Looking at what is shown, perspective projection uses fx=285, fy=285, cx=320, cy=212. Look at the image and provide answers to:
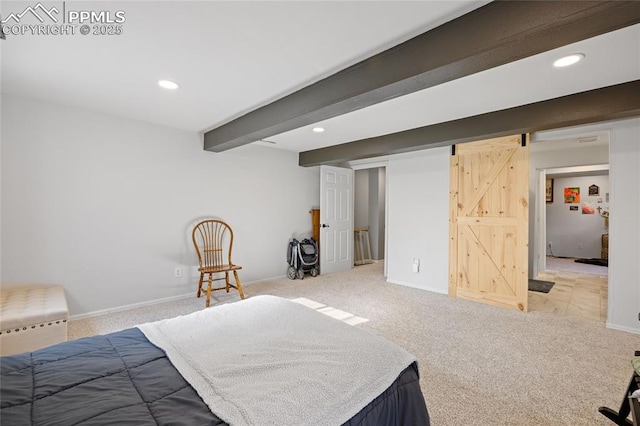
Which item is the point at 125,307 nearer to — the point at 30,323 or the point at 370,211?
the point at 30,323

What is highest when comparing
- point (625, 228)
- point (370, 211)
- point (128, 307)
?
point (370, 211)

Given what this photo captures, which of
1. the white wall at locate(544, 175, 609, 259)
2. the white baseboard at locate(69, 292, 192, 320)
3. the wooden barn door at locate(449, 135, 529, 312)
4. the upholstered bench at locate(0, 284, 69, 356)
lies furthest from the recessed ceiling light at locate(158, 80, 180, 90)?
the white wall at locate(544, 175, 609, 259)

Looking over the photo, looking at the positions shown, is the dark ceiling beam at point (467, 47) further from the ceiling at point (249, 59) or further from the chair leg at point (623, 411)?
the chair leg at point (623, 411)

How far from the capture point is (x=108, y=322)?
3.07 m

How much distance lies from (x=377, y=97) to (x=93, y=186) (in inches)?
128

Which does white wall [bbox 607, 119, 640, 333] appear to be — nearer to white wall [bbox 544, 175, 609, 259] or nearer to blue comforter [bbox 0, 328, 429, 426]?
blue comforter [bbox 0, 328, 429, 426]

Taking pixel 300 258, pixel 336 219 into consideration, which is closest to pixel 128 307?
pixel 300 258

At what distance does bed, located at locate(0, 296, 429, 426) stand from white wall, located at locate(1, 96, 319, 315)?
92.9 inches

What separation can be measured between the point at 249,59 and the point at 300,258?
3.55 meters

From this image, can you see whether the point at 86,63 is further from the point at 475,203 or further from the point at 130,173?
the point at 475,203

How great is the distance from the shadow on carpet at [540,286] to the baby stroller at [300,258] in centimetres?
360

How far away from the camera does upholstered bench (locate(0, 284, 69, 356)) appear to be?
2117mm

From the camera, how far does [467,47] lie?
1.55 m

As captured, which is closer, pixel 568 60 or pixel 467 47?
pixel 467 47
